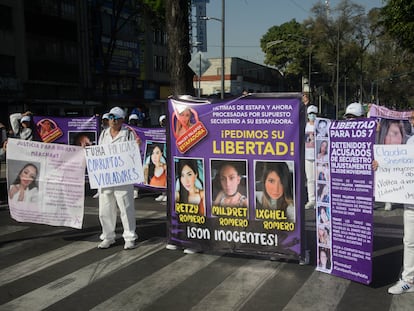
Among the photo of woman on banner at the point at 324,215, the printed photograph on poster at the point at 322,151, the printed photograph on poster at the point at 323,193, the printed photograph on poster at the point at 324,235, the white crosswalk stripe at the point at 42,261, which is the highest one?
the printed photograph on poster at the point at 322,151

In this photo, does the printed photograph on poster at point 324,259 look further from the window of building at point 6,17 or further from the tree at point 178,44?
the window of building at point 6,17

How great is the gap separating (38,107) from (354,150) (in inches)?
1255

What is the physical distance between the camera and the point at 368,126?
4738mm

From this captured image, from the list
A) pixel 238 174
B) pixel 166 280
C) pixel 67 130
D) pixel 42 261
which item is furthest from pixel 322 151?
pixel 67 130

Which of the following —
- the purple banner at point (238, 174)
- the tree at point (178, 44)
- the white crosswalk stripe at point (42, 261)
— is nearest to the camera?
the purple banner at point (238, 174)

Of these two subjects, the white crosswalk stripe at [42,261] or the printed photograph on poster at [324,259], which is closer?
the printed photograph on poster at [324,259]

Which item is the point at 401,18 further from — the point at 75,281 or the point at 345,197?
the point at 75,281

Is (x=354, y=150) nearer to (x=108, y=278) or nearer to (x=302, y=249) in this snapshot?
(x=302, y=249)

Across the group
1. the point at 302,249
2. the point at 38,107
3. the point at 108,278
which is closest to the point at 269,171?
the point at 302,249

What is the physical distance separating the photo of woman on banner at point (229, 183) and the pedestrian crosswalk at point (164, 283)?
0.74 m

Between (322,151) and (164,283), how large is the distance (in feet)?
7.09

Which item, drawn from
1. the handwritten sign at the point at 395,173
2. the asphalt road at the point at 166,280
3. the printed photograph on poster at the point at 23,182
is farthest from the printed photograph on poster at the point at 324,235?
the printed photograph on poster at the point at 23,182

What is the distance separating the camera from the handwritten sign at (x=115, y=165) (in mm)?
6324

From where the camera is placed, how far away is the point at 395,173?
4715 millimetres
